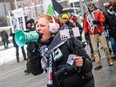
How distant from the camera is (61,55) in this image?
3449 millimetres

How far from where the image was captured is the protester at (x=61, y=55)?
3.39m

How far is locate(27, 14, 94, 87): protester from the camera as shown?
3393 mm

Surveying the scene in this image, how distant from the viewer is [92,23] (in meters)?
9.84

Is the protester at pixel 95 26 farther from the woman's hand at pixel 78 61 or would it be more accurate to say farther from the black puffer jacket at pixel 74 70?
the woman's hand at pixel 78 61

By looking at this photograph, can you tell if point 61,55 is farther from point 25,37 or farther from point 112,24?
point 112,24

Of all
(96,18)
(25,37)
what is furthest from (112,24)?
(25,37)

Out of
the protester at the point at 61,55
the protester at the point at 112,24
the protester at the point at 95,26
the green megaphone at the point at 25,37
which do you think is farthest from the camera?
the protester at the point at 112,24

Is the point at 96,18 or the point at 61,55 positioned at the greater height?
the point at 61,55

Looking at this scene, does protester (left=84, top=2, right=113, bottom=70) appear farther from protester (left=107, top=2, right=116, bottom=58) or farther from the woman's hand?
the woman's hand

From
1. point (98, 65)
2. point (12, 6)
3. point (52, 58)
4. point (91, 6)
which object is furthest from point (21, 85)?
point (12, 6)

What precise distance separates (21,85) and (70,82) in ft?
23.0

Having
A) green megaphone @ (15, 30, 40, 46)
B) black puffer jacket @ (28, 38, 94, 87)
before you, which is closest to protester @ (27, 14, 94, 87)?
black puffer jacket @ (28, 38, 94, 87)

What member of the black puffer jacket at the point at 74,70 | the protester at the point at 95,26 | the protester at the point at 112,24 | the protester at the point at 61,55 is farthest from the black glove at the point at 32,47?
the protester at the point at 112,24

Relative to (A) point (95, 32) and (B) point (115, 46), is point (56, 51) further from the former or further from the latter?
(B) point (115, 46)
